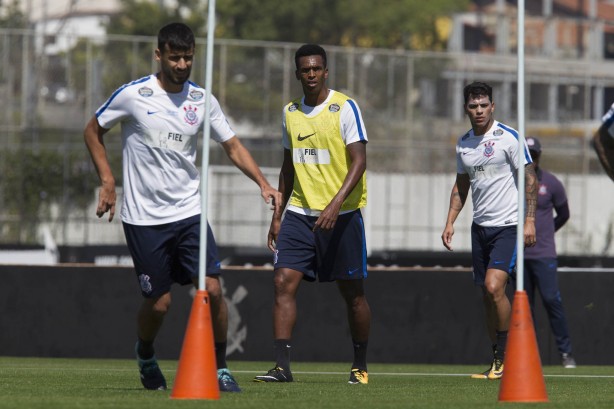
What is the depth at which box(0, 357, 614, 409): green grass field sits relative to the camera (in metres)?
7.64

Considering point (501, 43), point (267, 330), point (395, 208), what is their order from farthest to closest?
point (501, 43) < point (395, 208) < point (267, 330)

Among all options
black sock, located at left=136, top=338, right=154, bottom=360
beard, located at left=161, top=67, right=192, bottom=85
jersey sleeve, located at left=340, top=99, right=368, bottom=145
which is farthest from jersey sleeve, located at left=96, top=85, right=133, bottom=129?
jersey sleeve, located at left=340, top=99, right=368, bottom=145

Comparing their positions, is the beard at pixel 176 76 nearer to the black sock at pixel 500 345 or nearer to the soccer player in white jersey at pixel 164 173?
the soccer player in white jersey at pixel 164 173

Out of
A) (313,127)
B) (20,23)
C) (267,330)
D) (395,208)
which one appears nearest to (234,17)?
(20,23)

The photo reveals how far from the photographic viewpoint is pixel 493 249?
37.4ft

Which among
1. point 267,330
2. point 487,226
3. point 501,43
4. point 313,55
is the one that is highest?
point 501,43

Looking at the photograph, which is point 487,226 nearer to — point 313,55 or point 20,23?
point 313,55

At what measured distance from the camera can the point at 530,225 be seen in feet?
35.6

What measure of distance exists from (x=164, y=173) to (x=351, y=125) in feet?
5.87

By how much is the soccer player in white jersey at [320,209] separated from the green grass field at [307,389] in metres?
0.48

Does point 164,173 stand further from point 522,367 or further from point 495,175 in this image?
point 495,175

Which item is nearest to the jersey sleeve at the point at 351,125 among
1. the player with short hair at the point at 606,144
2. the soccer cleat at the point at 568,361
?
the player with short hair at the point at 606,144

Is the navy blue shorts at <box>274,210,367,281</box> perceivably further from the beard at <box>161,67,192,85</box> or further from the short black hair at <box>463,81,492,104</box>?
the beard at <box>161,67,192,85</box>

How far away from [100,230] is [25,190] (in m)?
1.73
